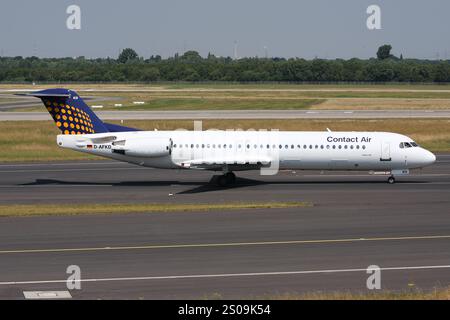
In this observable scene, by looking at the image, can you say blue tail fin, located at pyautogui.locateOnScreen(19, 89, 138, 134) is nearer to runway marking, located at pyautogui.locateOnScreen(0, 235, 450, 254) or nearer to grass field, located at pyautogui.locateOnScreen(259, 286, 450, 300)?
runway marking, located at pyautogui.locateOnScreen(0, 235, 450, 254)

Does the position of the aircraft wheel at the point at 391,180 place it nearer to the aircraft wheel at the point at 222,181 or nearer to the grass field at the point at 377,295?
the aircraft wheel at the point at 222,181

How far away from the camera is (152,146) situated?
38844mm

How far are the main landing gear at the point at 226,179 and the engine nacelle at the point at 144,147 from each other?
3069mm

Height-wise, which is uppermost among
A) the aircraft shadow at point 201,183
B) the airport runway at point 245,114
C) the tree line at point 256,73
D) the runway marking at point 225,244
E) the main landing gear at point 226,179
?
the tree line at point 256,73

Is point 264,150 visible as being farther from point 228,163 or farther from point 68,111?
point 68,111

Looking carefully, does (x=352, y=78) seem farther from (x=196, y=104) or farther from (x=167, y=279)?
(x=167, y=279)

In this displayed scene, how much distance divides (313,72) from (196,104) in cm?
7373

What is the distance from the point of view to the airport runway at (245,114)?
77.8 metres

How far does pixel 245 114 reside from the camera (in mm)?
81812

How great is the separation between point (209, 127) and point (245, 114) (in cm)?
1396

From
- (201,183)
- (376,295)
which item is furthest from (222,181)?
(376,295)

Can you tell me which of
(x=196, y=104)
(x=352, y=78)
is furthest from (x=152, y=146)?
(x=352, y=78)

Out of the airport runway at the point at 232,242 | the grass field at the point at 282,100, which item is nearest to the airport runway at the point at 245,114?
the grass field at the point at 282,100
